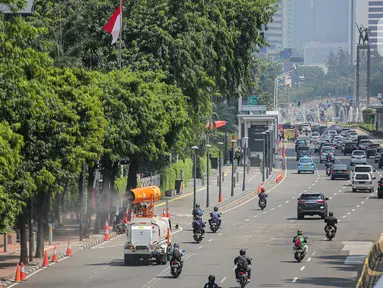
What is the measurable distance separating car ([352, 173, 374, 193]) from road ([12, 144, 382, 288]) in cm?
1292

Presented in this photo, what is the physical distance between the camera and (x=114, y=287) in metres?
41.9

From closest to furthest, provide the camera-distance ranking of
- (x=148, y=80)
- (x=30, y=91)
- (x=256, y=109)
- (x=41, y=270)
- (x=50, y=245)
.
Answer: (x=30, y=91)
(x=41, y=270)
(x=50, y=245)
(x=148, y=80)
(x=256, y=109)

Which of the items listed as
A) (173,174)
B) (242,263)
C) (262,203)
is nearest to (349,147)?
(173,174)

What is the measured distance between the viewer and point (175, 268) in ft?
147

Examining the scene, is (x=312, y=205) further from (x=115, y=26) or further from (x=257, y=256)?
(x=257, y=256)

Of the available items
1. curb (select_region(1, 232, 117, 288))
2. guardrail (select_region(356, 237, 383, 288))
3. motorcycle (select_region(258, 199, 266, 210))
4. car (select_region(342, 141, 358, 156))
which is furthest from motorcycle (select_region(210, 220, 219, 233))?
car (select_region(342, 141, 358, 156))

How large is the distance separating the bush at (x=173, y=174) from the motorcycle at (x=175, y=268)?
146 ft

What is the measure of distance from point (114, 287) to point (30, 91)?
7432 millimetres

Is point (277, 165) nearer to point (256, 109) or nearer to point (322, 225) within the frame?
point (256, 109)

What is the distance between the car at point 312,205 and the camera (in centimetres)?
7181

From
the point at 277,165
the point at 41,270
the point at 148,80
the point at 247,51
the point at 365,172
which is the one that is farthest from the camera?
the point at 277,165

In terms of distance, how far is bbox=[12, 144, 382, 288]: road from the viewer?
4366 cm

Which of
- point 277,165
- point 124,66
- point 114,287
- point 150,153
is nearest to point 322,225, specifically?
point 150,153

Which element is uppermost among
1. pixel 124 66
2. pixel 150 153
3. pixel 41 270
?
pixel 124 66
